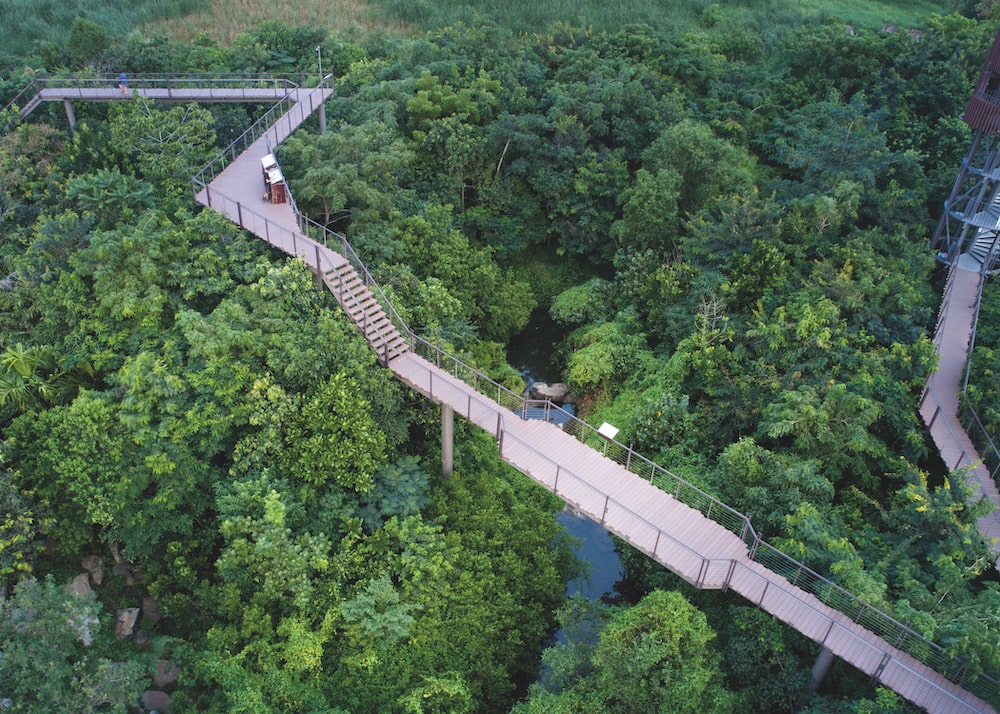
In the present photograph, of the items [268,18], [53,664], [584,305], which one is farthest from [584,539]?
[268,18]

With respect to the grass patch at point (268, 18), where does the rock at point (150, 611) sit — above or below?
below

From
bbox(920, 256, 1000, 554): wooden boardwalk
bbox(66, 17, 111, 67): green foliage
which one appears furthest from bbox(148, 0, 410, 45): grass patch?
bbox(920, 256, 1000, 554): wooden boardwalk

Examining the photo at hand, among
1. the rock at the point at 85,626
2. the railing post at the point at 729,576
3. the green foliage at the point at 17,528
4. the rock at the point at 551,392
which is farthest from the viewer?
the rock at the point at 551,392

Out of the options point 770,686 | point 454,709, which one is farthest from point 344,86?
point 770,686

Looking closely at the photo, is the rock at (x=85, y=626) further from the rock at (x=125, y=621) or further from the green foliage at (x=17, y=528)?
the green foliage at (x=17, y=528)

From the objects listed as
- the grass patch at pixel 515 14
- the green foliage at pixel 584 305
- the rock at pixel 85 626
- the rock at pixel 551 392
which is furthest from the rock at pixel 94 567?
the grass patch at pixel 515 14
